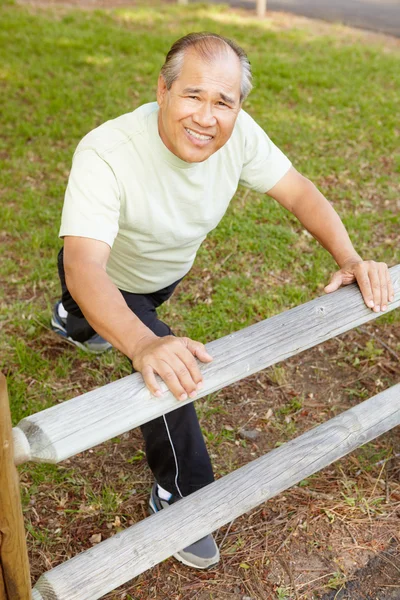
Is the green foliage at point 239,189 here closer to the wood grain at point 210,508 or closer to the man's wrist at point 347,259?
the wood grain at point 210,508

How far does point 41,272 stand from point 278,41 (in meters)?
5.81

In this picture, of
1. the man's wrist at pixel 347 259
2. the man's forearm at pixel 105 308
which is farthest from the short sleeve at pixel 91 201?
the man's wrist at pixel 347 259

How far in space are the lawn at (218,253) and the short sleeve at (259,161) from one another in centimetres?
120

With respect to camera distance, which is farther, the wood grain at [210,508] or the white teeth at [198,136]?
the white teeth at [198,136]

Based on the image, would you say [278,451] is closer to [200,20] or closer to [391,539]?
[391,539]

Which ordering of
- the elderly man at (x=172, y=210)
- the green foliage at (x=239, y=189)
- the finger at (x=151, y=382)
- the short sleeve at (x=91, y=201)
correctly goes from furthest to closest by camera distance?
the green foliage at (x=239, y=189), the short sleeve at (x=91, y=201), the elderly man at (x=172, y=210), the finger at (x=151, y=382)

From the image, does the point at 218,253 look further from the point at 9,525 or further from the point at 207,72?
the point at 9,525

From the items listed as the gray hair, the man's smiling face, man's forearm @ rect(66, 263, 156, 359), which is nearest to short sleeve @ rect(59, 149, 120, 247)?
man's forearm @ rect(66, 263, 156, 359)

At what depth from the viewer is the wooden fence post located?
1.35 m

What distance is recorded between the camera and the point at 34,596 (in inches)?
69.8

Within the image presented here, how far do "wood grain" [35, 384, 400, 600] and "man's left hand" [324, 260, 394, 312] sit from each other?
0.52m

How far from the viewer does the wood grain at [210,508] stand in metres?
1.83

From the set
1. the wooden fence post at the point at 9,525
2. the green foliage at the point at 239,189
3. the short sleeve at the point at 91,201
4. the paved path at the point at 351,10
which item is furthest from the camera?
the paved path at the point at 351,10

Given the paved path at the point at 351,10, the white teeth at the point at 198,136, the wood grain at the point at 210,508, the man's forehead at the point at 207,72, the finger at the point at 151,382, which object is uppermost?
the man's forehead at the point at 207,72
